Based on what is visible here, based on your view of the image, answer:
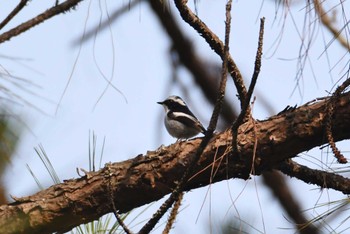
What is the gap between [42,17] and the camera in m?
2.67

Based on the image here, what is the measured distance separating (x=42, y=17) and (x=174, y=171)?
68cm

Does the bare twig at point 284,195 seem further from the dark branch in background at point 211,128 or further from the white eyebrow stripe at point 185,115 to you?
the white eyebrow stripe at point 185,115

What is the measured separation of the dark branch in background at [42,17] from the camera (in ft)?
8.39

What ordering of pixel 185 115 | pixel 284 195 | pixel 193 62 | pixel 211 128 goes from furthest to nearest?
pixel 185 115 < pixel 193 62 < pixel 284 195 < pixel 211 128

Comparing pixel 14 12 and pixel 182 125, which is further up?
pixel 182 125

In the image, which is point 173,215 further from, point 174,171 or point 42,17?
point 42,17

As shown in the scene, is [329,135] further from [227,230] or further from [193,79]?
[193,79]

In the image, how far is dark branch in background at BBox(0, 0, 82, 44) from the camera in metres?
2.56

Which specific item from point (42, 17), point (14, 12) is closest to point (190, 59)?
point (42, 17)

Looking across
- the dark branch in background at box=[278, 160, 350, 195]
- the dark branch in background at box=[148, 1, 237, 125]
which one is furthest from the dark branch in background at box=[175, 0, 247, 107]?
the dark branch in background at box=[148, 1, 237, 125]

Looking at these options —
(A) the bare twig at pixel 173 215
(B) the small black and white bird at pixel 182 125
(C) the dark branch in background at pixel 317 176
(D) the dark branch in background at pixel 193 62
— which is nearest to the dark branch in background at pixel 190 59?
(D) the dark branch in background at pixel 193 62

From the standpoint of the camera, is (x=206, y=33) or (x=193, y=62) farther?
(x=193, y=62)

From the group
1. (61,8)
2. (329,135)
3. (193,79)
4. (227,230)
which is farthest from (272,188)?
(61,8)

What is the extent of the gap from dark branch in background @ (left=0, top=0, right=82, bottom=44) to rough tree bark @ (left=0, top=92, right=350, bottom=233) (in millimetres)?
562
